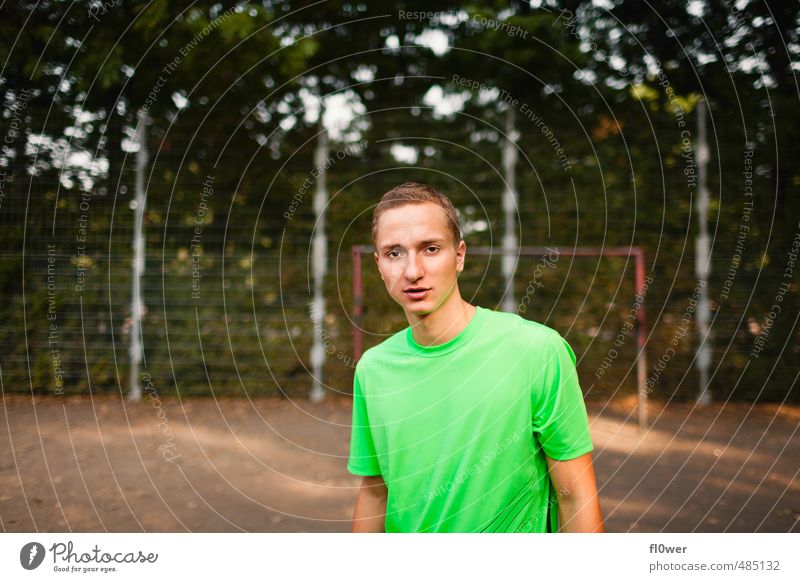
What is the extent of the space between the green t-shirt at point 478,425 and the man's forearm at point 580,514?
6cm

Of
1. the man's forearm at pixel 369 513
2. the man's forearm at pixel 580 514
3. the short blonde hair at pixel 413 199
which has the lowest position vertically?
the man's forearm at pixel 369 513

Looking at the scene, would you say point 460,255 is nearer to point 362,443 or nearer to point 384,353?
point 384,353

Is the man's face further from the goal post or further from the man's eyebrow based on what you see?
the goal post

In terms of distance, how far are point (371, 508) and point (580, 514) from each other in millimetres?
457

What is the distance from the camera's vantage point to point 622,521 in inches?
105

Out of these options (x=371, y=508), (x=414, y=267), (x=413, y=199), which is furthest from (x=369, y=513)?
(x=413, y=199)

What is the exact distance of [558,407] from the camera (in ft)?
3.63

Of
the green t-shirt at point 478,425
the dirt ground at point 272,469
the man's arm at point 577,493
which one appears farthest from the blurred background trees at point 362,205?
the man's arm at point 577,493

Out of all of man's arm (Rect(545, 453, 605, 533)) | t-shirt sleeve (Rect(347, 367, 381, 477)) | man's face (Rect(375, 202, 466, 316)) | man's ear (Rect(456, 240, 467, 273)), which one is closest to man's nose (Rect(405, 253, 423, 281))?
man's face (Rect(375, 202, 466, 316))

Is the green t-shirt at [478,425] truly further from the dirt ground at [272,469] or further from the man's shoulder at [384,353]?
the dirt ground at [272,469]

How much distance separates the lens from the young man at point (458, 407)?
1117mm

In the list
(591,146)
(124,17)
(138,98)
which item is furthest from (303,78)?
(591,146)

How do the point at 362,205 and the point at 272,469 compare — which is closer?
the point at 272,469

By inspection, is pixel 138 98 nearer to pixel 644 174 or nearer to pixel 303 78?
pixel 303 78
